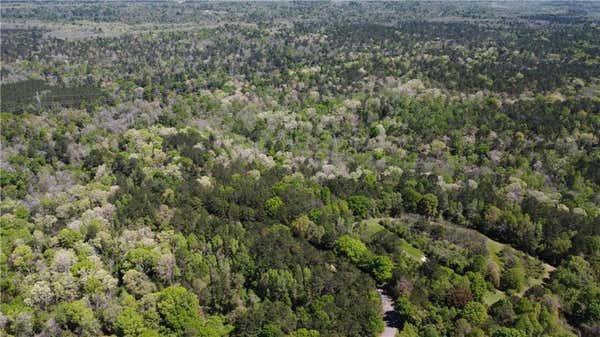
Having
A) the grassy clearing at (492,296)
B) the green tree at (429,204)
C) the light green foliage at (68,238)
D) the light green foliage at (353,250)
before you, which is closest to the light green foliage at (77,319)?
the light green foliage at (68,238)

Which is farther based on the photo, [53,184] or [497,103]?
[497,103]

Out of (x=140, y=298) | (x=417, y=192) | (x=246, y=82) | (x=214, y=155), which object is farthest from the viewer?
(x=246, y=82)

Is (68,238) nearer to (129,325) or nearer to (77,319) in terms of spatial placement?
(77,319)

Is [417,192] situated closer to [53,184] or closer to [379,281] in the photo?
[379,281]

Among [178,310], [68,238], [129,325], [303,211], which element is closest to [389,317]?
[303,211]

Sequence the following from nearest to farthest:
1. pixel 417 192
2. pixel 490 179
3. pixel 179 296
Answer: pixel 179 296
pixel 417 192
pixel 490 179

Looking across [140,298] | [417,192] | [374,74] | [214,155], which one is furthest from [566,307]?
[374,74]

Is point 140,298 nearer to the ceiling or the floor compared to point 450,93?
nearer to the floor
